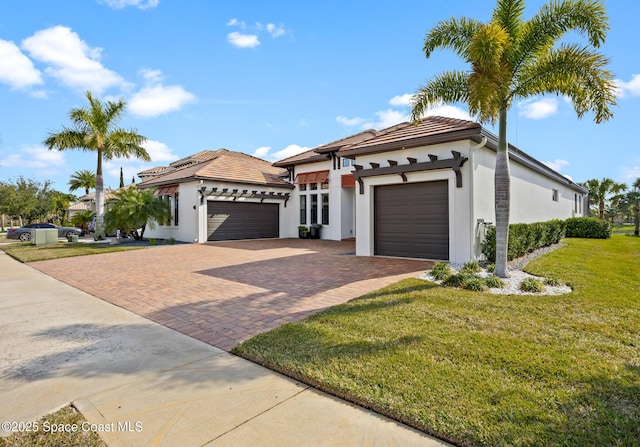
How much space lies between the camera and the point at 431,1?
401 inches

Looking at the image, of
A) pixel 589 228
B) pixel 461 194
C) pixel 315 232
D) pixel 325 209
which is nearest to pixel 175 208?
pixel 315 232

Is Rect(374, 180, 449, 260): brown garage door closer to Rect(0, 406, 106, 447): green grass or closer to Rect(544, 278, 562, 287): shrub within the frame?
Rect(544, 278, 562, 287): shrub

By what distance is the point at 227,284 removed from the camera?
8.53 m

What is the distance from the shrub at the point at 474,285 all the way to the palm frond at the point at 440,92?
4.95 m

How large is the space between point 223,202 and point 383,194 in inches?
466

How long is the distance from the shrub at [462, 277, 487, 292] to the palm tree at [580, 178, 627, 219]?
4551 cm

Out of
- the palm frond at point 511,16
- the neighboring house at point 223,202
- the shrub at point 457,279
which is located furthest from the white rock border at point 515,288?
the neighboring house at point 223,202

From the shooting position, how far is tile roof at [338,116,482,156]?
416 inches

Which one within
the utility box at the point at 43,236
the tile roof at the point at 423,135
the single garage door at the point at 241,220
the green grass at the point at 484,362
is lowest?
the green grass at the point at 484,362

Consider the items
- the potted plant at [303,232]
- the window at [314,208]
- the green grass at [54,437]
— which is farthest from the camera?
the window at [314,208]

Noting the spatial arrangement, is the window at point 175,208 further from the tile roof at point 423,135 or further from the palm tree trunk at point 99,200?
A: the tile roof at point 423,135

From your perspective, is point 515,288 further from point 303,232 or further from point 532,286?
point 303,232

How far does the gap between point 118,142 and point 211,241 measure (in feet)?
30.1

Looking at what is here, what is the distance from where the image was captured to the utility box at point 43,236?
2066 centimetres
